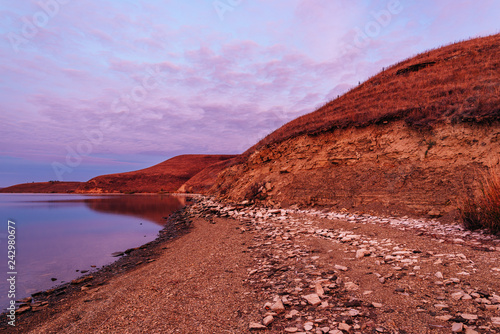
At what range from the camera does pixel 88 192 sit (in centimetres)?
8438

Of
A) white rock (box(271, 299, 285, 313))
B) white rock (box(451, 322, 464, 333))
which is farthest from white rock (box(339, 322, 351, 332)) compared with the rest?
white rock (box(451, 322, 464, 333))

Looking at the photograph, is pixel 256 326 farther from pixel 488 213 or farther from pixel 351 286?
pixel 488 213

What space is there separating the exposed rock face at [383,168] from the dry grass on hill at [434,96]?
1.68 ft

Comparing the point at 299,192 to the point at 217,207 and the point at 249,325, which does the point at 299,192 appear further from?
the point at 249,325

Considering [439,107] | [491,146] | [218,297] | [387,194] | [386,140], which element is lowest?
[218,297]

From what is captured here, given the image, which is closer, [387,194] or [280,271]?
[280,271]

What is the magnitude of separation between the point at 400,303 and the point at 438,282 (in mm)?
1048

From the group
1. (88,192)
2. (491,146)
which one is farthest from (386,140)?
(88,192)

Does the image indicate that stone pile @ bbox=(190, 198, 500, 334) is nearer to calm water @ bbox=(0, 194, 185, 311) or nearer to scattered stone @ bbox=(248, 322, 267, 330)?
scattered stone @ bbox=(248, 322, 267, 330)

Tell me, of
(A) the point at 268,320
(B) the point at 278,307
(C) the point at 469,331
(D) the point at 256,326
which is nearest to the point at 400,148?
(C) the point at 469,331

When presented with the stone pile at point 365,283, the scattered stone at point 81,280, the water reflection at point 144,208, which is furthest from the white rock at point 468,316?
the water reflection at point 144,208

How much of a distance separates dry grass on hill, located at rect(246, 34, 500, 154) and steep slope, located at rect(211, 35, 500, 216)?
5 centimetres

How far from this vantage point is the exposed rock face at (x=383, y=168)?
1030cm

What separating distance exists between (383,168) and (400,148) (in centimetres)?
128
